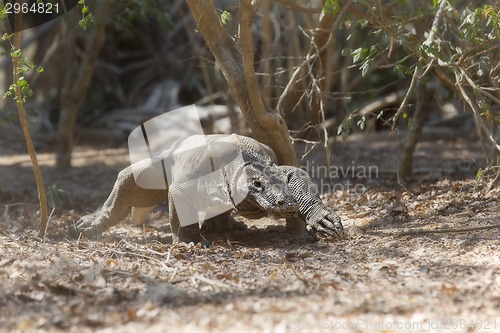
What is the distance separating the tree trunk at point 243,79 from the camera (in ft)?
19.6

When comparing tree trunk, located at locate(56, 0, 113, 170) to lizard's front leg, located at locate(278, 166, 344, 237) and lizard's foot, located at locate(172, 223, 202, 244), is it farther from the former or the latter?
lizard's front leg, located at locate(278, 166, 344, 237)

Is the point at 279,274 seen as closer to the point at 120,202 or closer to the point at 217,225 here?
the point at 217,225

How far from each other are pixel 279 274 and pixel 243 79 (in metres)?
2.12

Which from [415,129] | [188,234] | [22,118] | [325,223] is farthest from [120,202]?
[415,129]

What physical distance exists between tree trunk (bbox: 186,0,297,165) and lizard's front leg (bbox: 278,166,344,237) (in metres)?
0.59

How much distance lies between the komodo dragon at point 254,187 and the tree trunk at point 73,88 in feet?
11.8

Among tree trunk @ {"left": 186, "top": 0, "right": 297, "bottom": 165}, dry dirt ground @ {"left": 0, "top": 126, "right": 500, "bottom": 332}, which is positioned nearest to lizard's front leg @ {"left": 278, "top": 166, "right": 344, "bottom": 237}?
dry dirt ground @ {"left": 0, "top": 126, "right": 500, "bottom": 332}

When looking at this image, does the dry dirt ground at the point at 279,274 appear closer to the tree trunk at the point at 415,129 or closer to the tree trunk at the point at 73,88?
the tree trunk at the point at 415,129

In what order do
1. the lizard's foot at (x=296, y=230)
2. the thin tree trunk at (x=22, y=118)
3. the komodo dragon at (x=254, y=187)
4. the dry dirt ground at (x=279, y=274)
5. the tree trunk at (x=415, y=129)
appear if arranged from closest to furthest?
1. the dry dirt ground at (x=279, y=274)
2. the thin tree trunk at (x=22, y=118)
3. the komodo dragon at (x=254, y=187)
4. the lizard's foot at (x=296, y=230)
5. the tree trunk at (x=415, y=129)

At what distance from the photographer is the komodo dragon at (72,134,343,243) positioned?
5.41 metres

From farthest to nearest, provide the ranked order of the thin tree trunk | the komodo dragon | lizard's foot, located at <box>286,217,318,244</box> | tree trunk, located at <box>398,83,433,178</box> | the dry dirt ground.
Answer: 1. tree trunk, located at <box>398,83,433,178</box>
2. lizard's foot, located at <box>286,217,318,244</box>
3. the komodo dragon
4. the thin tree trunk
5. the dry dirt ground

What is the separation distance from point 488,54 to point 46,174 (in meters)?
6.65

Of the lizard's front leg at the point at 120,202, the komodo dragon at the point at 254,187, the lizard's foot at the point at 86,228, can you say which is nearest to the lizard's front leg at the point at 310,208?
the komodo dragon at the point at 254,187

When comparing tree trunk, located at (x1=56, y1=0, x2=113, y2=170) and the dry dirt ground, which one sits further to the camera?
tree trunk, located at (x1=56, y1=0, x2=113, y2=170)
